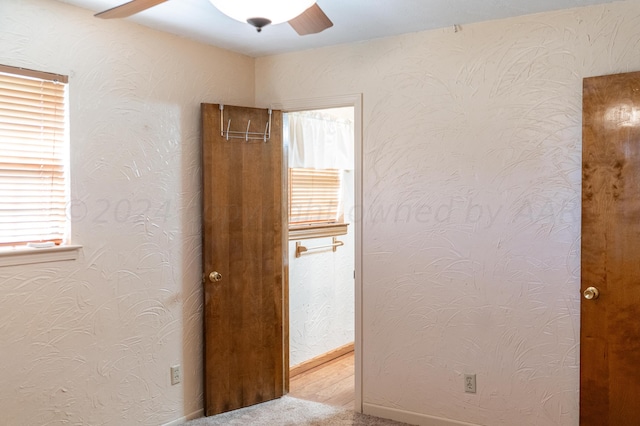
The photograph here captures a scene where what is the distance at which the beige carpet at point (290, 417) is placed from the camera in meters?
3.44

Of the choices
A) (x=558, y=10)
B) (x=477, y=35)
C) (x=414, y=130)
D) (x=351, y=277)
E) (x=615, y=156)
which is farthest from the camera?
(x=351, y=277)

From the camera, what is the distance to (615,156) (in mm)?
2721

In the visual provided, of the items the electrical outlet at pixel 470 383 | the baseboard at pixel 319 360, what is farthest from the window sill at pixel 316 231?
the electrical outlet at pixel 470 383

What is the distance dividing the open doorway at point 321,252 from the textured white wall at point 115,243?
896mm

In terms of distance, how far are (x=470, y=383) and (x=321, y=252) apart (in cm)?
182

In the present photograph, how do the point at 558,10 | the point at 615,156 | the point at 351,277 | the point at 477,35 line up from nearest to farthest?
the point at 615,156
the point at 558,10
the point at 477,35
the point at 351,277

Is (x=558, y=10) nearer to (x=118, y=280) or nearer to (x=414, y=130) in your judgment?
(x=414, y=130)

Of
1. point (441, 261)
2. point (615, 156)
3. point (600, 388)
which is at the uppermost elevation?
point (615, 156)

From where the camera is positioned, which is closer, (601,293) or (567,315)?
(601,293)

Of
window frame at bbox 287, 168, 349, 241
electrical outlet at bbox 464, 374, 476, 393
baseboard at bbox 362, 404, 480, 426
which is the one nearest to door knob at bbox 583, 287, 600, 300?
electrical outlet at bbox 464, 374, 476, 393

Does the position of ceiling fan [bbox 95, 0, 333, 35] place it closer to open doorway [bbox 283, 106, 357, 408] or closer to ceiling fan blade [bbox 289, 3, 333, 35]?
ceiling fan blade [bbox 289, 3, 333, 35]

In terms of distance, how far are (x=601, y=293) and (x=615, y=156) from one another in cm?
68

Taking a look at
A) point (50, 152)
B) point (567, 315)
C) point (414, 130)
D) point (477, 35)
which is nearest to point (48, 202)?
point (50, 152)

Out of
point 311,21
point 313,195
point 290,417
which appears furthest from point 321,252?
point 311,21
